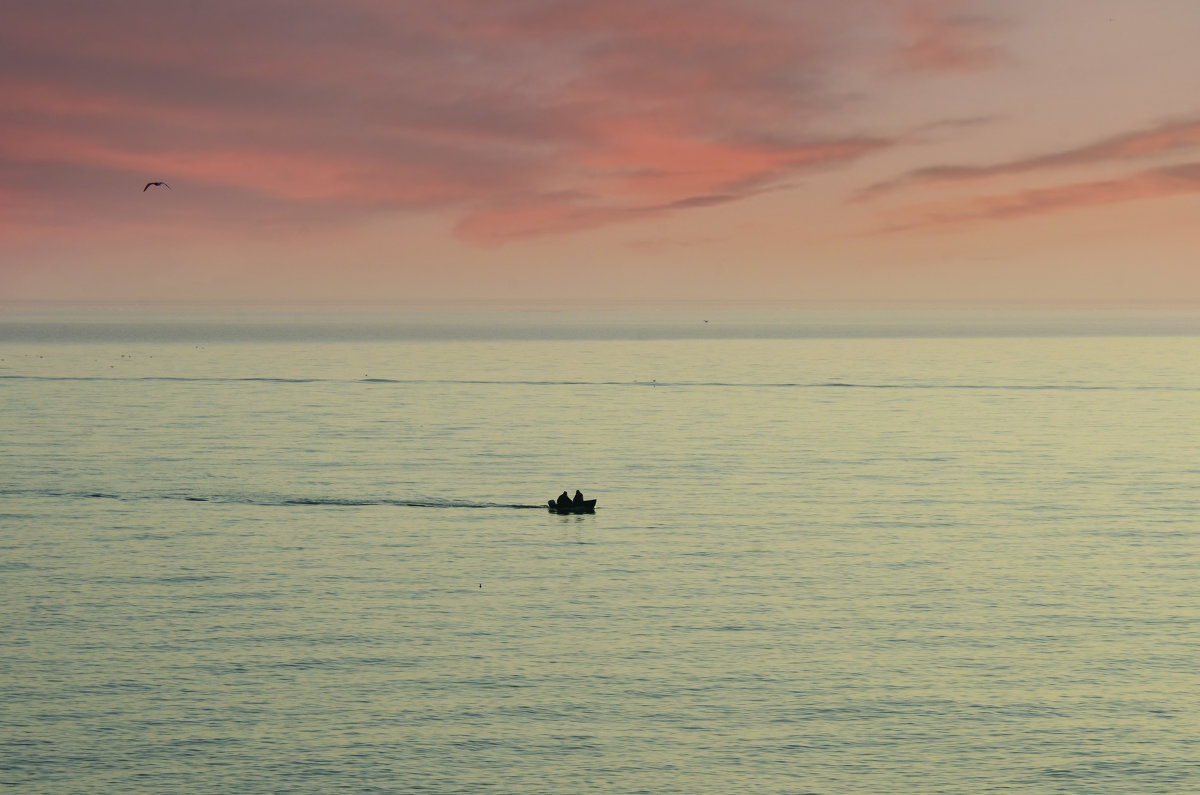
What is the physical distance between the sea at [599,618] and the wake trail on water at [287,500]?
1.09ft

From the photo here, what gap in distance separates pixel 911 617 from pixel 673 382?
13833cm

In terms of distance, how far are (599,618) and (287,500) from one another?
33376mm

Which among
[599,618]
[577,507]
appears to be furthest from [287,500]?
[599,618]

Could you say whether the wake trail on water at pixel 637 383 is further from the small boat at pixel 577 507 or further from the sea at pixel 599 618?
the small boat at pixel 577 507

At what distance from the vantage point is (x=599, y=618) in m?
46.4

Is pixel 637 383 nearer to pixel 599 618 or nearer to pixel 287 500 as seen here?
pixel 287 500

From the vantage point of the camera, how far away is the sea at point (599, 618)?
3244 centimetres

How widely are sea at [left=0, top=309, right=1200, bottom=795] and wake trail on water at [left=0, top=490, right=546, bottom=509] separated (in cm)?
33

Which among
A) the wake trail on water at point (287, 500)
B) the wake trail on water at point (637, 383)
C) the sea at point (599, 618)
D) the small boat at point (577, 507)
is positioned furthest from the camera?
the wake trail on water at point (637, 383)

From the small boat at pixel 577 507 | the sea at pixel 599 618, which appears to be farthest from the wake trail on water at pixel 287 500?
→ the small boat at pixel 577 507

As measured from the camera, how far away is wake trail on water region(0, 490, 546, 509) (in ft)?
239

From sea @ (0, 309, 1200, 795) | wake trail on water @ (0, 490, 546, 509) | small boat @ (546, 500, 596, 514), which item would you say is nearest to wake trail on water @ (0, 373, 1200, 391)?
sea @ (0, 309, 1200, 795)

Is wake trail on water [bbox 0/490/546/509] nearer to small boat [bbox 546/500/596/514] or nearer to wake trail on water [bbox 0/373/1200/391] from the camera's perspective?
small boat [bbox 546/500/596/514]

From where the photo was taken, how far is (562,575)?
54.0 m
